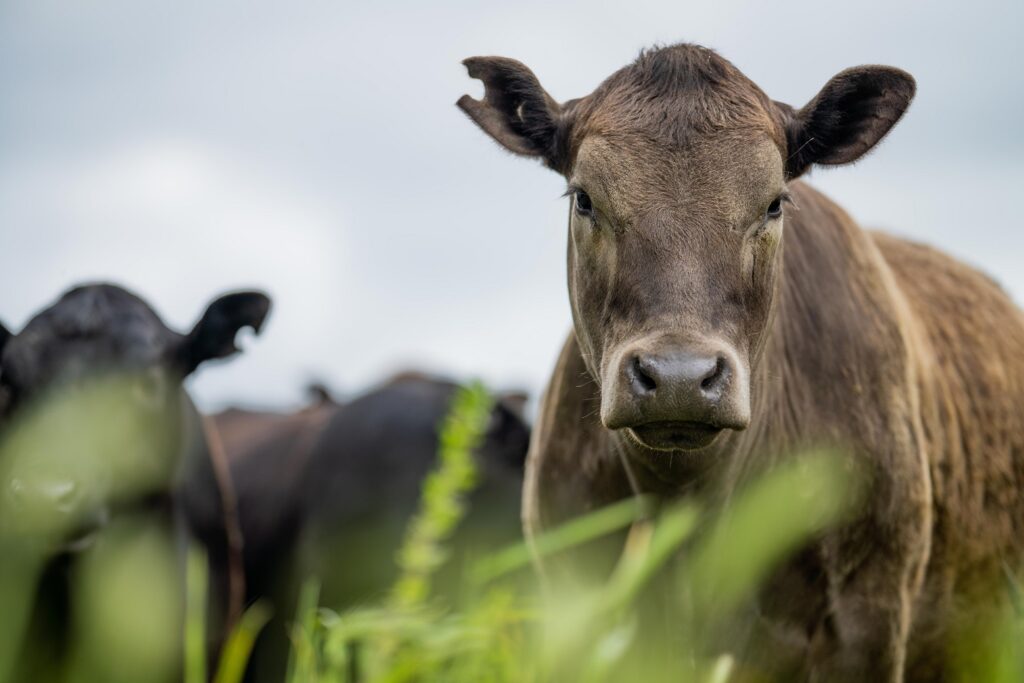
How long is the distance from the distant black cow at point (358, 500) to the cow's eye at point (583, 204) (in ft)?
16.3

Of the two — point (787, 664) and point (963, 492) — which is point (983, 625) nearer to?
point (963, 492)

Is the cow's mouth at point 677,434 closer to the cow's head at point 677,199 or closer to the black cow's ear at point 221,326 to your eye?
the cow's head at point 677,199

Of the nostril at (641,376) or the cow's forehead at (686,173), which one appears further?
the cow's forehead at (686,173)

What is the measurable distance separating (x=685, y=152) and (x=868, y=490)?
1.43 meters

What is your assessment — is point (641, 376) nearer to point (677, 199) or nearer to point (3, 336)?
point (677, 199)

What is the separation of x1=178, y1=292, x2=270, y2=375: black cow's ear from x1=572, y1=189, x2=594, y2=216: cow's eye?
3.44 m

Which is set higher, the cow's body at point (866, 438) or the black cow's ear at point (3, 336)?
the cow's body at point (866, 438)

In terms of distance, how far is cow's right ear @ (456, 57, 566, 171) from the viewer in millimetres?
4875

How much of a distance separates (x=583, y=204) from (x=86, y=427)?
10.1 ft

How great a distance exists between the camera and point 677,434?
12.4ft

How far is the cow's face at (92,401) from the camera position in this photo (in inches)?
231


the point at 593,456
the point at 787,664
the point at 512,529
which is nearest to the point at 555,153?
the point at 593,456

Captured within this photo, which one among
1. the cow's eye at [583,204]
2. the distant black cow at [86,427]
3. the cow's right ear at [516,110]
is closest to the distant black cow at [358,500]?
the distant black cow at [86,427]

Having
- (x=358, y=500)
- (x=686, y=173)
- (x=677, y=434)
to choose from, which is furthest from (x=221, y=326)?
(x=677, y=434)
